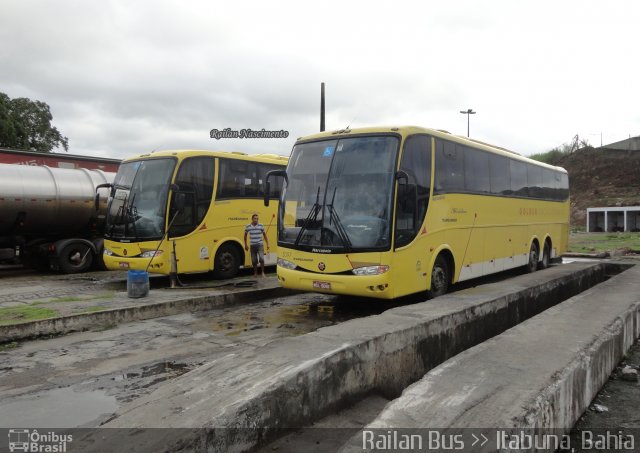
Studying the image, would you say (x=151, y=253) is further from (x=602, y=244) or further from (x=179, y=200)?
(x=602, y=244)

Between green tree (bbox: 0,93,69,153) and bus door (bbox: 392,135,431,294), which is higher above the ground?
green tree (bbox: 0,93,69,153)

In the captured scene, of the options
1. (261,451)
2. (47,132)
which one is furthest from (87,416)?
(47,132)

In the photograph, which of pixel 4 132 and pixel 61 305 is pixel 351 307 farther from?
pixel 4 132

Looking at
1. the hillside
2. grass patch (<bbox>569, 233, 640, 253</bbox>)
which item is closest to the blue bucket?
grass patch (<bbox>569, 233, 640, 253</bbox>)

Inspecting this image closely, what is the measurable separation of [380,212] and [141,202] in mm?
5936

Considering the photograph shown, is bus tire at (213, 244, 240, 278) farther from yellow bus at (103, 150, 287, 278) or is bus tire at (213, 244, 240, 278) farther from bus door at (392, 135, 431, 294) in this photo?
bus door at (392, 135, 431, 294)

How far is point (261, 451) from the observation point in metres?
3.80

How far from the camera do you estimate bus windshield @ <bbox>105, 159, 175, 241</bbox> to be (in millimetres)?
11039

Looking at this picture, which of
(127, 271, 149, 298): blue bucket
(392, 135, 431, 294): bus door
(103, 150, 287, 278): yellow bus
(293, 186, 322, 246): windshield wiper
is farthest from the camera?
(103, 150, 287, 278): yellow bus

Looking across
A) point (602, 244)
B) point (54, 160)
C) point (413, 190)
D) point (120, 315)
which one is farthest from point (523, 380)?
point (602, 244)

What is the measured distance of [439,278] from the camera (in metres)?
9.47

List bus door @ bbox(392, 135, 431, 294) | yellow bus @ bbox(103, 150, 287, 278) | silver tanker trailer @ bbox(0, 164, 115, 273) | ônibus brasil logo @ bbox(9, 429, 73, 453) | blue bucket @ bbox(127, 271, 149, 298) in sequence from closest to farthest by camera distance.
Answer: ônibus brasil logo @ bbox(9, 429, 73, 453) < bus door @ bbox(392, 135, 431, 294) < blue bucket @ bbox(127, 271, 149, 298) < yellow bus @ bbox(103, 150, 287, 278) < silver tanker trailer @ bbox(0, 164, 115, 273)

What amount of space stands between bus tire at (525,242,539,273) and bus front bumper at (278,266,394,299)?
780 centimetres

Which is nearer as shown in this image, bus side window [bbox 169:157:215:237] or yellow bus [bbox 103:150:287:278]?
yellow bus [bbox 103:150:287:278]
